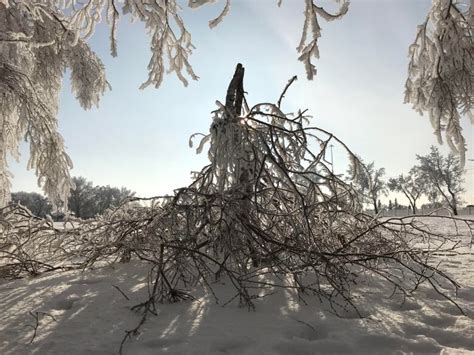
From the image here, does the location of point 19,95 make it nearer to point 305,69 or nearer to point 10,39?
point 10,39

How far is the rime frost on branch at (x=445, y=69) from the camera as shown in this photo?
2.70m

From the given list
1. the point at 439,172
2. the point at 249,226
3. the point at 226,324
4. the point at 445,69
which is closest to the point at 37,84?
the point at 249,226

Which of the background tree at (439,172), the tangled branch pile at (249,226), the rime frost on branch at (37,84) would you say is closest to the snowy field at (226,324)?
the tangled branch pile at (249,226)

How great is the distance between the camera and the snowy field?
1.83 meters

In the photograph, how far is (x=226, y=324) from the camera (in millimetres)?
2119

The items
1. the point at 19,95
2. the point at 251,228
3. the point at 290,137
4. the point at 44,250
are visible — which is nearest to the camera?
the point at 251,228

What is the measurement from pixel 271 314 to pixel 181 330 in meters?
0.63

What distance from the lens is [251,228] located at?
106 inches

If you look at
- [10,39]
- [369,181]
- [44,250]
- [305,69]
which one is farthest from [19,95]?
[369,181]

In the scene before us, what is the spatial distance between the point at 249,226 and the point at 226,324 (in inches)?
31.4

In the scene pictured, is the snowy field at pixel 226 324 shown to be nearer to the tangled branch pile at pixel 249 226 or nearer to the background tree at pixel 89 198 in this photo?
the tangled branch pile at pixel 249 226

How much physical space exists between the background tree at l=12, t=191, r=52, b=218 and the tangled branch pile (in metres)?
51.7

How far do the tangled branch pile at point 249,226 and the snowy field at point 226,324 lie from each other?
183 millimetres

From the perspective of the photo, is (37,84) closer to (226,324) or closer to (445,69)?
(226,324)
